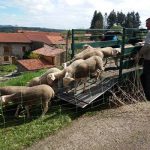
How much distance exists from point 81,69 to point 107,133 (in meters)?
2.42

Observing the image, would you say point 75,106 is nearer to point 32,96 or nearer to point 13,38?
point 32,96

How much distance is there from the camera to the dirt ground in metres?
7.18

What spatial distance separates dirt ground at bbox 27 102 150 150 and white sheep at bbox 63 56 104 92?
1.18 m

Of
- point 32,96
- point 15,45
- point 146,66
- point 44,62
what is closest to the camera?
point 32,96

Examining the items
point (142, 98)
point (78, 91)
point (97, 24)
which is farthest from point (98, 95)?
point (97, 24)

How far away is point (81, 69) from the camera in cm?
955

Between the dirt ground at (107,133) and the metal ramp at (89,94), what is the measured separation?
46 cm

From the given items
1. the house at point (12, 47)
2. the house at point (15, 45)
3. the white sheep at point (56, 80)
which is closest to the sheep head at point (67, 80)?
the white sheep at point (56, 80)

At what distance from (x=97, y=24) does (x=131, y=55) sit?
87.9 meters

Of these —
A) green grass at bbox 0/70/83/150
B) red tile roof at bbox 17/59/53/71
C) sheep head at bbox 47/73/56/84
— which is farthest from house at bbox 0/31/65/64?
green grass at bbox 0/70/83/150

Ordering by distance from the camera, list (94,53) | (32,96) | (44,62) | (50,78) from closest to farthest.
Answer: (32,96)
(50,78)
(94,53)
(44,62)

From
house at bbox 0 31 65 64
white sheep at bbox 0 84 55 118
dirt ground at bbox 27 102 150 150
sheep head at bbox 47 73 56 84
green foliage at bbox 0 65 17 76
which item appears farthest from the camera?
house at bbox 0 31 65 64

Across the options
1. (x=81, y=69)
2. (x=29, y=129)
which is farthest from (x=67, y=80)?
(x=29, y=129)

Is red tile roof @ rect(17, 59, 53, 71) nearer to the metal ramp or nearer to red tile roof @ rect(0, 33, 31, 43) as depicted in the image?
red tile roof @ rect(0, 33, 31, 43)
